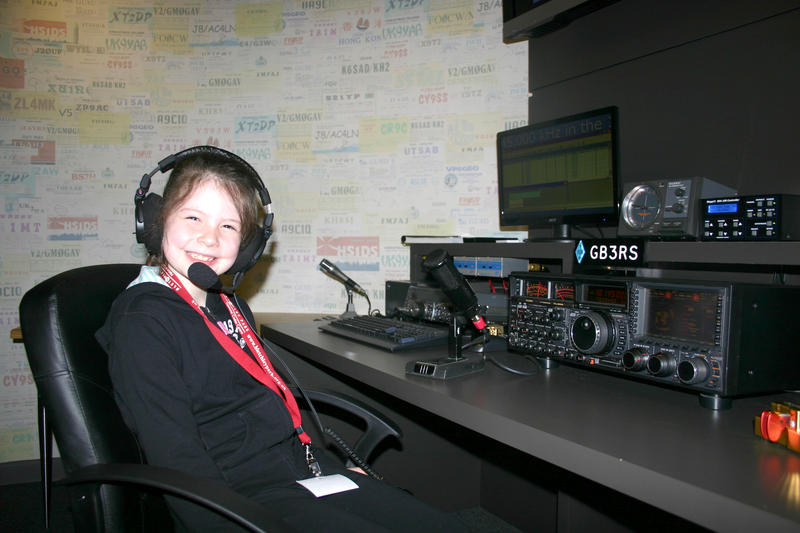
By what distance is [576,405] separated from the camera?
1.03 metres

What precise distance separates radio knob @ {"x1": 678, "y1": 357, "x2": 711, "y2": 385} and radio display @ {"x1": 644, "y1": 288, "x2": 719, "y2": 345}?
0.14 ft

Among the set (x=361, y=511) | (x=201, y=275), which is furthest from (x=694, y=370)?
(x=201, y=275)

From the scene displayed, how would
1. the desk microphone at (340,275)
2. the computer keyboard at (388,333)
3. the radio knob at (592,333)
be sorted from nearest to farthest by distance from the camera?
1. the radio knob at (592,333)
2. the computer keyboard at (388,333)
3. the desk microphone at (340,275)

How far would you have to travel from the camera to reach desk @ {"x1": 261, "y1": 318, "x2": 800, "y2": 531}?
2.18 ft

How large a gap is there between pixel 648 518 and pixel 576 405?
0.71m

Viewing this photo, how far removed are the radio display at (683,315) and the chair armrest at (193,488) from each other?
0.81 metres

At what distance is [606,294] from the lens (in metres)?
1.18

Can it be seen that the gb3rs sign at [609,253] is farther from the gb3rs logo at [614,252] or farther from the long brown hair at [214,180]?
the long brown hair at [214,180]

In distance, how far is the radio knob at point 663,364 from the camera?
103 centimetres

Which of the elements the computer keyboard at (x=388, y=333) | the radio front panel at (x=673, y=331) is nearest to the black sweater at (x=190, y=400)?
the computer keyboard at (x=388, y=333)

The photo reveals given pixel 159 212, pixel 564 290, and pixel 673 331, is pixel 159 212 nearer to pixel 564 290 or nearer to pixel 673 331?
pixel 564 290

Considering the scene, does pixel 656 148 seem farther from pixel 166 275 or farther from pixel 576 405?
pixel 166 275

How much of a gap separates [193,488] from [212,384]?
29cm

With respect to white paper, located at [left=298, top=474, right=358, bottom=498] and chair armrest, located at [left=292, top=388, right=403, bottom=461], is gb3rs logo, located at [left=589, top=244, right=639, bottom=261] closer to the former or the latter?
chair armrest, located at [left=292, top=388, right=403, bottom=461]
